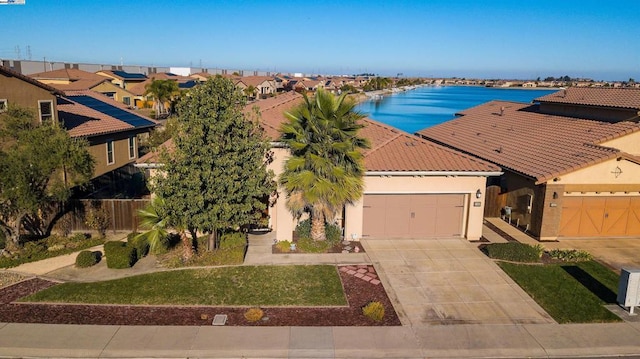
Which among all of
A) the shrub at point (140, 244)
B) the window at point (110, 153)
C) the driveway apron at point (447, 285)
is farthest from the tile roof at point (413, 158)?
the window at point (110, 153)

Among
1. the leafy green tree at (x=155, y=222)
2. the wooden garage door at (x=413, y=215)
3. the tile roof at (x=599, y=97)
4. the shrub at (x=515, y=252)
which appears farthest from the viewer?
the tile roof at (x=599, y=97)

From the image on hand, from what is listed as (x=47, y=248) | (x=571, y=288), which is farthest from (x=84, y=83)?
(x=571, y=288)

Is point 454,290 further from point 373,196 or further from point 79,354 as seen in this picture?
point 79,354

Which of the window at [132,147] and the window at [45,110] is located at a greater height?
the window at [45,110]

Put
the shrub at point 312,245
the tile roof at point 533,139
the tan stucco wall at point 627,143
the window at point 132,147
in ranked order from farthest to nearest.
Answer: the window at point 132,147, the tan stucco wall at point 627,143, the tile roof at point 533,139, the shrub at point 312,245

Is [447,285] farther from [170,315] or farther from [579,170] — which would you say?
[579,170]

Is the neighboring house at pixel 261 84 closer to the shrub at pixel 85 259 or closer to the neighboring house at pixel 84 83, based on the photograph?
the neighboring house at pixel 84 83

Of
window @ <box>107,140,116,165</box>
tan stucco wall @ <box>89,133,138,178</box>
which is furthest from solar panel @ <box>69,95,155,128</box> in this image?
window @ <box>107,140,116,165</box>

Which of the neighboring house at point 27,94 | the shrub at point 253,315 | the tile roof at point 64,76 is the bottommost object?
the shrub at point 253,315
